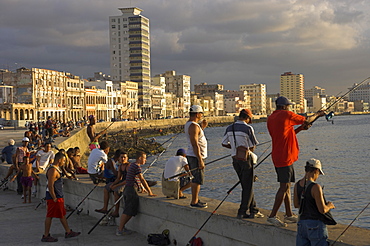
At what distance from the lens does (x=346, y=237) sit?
523 cm

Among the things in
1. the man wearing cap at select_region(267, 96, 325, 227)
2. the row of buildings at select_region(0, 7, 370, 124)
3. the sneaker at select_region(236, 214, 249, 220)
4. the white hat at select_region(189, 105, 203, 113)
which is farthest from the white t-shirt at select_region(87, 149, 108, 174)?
the row of buildings at select_region(0, 7, 370, 124)

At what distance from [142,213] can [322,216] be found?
3920 millimetres

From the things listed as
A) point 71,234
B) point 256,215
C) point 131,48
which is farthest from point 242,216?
point 131,48

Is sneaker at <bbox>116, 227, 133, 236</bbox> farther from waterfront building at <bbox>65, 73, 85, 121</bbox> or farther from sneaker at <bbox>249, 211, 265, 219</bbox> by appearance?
waterfront building at <bbox>65, 73, 85, 121</bbox>

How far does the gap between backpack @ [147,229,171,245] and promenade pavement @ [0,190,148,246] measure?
0.75ft

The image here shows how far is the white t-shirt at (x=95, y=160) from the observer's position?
9.98 meters

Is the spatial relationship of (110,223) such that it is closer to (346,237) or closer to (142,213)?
(142,213)

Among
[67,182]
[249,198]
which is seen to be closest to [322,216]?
[249,198]

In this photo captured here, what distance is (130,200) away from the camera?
26.7 ft

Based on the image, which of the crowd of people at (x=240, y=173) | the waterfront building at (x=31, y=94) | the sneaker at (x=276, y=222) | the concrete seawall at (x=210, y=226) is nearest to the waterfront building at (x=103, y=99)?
the waterfront building at (x=31, y=94)

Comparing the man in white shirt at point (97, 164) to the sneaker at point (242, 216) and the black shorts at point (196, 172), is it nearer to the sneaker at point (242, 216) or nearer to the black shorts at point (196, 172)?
the black shorts at point (196, 172)

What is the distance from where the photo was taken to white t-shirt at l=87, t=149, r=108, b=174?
9.98 metres

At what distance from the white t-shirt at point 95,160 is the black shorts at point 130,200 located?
199 cm

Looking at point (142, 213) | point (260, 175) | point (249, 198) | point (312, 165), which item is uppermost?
point (312, 165)
